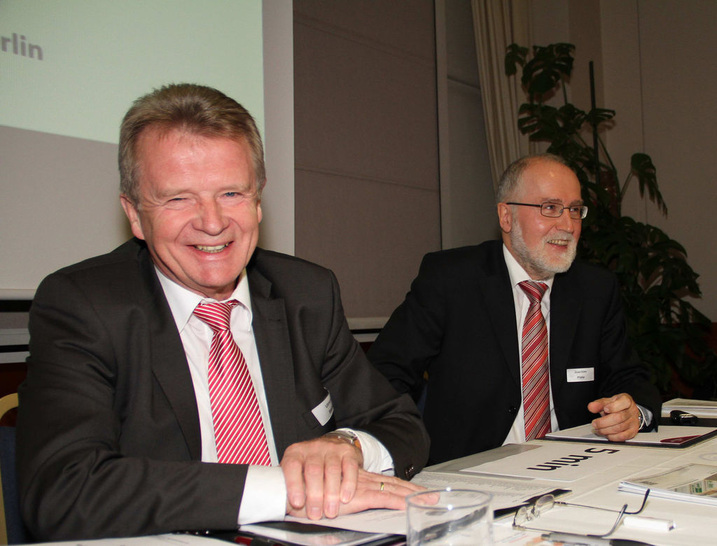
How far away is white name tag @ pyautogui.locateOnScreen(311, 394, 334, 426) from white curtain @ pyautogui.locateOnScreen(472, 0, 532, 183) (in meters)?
3.71

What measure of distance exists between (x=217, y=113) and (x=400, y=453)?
0.82m

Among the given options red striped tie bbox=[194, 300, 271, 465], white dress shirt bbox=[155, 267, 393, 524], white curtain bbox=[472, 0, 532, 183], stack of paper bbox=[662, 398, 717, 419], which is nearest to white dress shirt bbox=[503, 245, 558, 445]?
stack of paper bbox=[662, 398, 717, 419]

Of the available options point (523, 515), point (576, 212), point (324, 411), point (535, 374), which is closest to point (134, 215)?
point (324, 411)

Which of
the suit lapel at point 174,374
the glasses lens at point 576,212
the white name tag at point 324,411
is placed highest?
the glasses lens at point 576,212

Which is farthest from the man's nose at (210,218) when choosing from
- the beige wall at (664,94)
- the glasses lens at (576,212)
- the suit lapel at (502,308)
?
the beige wall at (664,94)

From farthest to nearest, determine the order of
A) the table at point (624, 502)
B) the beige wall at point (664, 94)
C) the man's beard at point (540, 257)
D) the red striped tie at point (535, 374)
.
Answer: the beige wall at point (664, 94) → the man's beard at point (540, 257) → the red striped tie at point (535, 374) → the table at point (624, 502)

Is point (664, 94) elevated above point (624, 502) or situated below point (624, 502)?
above

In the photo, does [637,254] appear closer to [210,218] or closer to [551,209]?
[551,209]

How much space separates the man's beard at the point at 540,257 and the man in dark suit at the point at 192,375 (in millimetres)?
1152

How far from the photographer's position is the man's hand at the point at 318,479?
3.56 feet

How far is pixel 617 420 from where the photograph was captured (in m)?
1.79

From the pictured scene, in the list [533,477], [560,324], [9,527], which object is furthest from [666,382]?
[9,527]

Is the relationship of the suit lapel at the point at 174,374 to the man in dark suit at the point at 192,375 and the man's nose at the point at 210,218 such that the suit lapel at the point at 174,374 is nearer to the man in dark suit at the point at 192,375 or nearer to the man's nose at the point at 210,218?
the man in dark suit at the point at 192,375

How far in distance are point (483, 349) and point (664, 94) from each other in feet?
11.4
